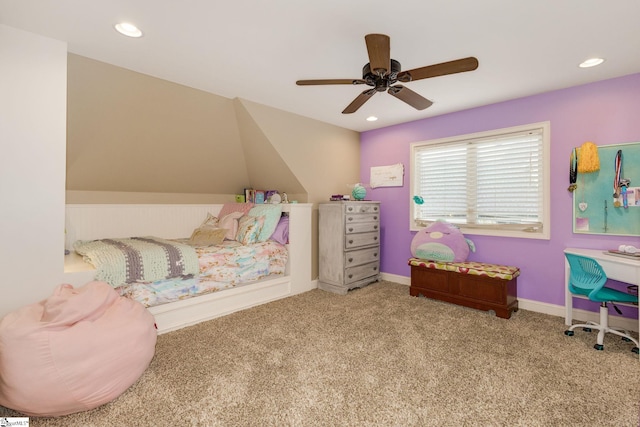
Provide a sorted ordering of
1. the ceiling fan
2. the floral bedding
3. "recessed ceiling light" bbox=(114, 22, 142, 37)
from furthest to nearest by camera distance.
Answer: the floral bedding
"recessed ceiling light" bbox=(114, 22, 142, 37)
the ceiling fan

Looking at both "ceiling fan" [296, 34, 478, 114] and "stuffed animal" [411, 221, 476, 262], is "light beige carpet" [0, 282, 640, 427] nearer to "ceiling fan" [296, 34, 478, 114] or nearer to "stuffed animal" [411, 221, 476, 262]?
"stuffed animal" [411, 221, 476, 262]

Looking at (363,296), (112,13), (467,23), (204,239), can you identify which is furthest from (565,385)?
(112,13)

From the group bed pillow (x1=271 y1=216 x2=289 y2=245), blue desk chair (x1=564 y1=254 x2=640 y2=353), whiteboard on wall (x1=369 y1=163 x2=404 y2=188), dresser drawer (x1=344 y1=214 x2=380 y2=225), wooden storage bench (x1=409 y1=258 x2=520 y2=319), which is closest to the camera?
blue desk chair (x1=564 y1=254 x2=640 y2=353)

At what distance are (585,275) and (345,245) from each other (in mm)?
2372

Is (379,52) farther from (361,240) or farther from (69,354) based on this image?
(361,240)

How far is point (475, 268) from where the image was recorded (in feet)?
10.8

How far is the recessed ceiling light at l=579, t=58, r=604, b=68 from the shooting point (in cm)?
246

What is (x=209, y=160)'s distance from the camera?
13.2 ft

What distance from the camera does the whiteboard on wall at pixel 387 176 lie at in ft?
14.5

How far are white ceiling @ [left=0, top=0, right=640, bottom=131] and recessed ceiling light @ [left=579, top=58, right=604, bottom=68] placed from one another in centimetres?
5

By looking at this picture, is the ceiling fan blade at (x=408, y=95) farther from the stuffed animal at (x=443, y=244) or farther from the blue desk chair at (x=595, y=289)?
the blue desk chair at (x=595, y=289)

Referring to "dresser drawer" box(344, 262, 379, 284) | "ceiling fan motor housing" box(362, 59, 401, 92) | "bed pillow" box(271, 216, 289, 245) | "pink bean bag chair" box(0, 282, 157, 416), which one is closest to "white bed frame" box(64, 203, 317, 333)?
"bed pillow" box(271, 216, 289, 245)

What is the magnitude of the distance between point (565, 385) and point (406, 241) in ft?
8.45

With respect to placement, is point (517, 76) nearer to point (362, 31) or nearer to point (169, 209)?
point (362, 31)
